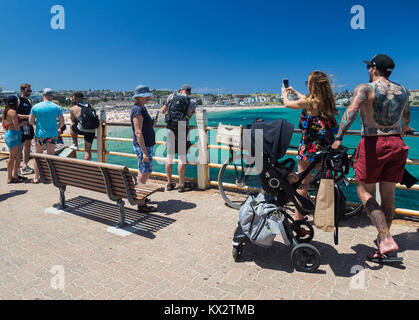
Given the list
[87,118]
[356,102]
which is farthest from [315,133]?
[87,118]

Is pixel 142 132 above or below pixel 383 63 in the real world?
A: below

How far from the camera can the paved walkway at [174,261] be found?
2.83 m

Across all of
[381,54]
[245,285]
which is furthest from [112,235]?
[381,54]

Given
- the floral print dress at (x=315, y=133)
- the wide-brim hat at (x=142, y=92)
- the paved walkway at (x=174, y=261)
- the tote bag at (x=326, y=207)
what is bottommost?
the paved walkway at (x=174, y=261)

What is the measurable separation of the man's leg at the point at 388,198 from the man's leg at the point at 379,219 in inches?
5.0

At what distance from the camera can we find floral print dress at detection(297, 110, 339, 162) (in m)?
3.77

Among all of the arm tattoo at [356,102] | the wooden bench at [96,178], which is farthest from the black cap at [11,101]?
the arm tattoo at [356,102]

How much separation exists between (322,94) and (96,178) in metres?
3.09

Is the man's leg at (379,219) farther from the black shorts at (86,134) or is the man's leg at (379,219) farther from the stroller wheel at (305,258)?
the black shorts at (86,134)

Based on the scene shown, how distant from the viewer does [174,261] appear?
3.39m

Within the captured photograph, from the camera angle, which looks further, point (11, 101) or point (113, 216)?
point (11, 101)

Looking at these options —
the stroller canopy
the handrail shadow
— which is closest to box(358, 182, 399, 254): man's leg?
the stroller canopy

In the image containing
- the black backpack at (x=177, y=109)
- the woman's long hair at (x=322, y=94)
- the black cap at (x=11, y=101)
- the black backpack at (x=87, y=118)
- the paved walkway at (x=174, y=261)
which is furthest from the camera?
the black backpack at (x=87, y=118)

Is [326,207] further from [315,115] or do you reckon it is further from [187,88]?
[187,88]
